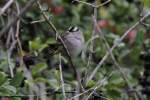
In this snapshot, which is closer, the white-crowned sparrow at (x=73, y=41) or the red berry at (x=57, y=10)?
the white-crowned sparrow at (x=73, y=41)

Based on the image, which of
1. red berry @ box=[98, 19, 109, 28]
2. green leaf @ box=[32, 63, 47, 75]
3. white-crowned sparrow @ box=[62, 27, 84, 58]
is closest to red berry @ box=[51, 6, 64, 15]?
red berry @ box=[98, 19, 109, 28]

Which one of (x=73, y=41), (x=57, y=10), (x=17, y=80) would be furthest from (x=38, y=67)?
(x=57, y=10)

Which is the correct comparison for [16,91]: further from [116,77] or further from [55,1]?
[55,1]

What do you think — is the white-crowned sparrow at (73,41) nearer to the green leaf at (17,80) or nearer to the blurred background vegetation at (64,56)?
the blurred background vegetation at (64,56)

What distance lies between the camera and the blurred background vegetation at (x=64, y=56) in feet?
8.83

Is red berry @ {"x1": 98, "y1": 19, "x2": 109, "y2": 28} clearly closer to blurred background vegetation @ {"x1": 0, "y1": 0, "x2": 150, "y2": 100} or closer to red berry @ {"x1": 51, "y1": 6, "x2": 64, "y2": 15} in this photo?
blurred background vegetation @ {"x1": 0, "y1": 0, "x2": 150, "y2": 100}

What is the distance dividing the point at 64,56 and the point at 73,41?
245 millimetres

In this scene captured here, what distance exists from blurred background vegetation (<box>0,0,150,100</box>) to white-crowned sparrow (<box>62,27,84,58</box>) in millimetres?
52

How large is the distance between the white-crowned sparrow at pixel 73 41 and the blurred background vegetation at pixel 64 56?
52 millimetres

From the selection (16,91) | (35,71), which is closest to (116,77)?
(35,71)

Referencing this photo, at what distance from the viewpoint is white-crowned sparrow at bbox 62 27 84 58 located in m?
2.56

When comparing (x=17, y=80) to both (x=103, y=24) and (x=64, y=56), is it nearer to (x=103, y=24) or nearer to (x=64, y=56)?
(x=64, y=56)

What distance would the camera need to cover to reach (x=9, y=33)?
335 cm

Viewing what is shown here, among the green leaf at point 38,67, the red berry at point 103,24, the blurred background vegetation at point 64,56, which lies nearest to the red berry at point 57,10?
the blurred background vegetation at point 64,56
